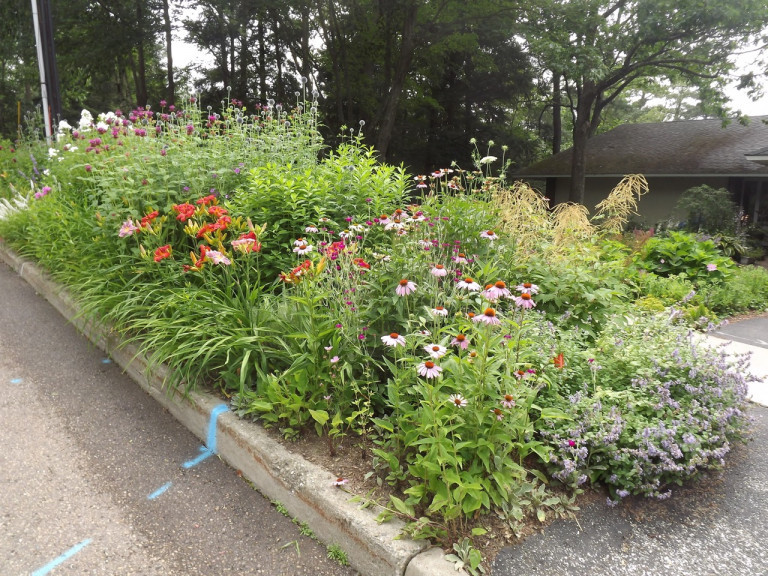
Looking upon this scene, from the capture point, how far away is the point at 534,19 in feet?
50.3

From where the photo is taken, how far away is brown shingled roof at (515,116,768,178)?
1627cm

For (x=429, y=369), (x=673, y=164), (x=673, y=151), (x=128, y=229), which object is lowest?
(x=429, y=369)

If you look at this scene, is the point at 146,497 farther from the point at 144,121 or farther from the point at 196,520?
the point at 144,121

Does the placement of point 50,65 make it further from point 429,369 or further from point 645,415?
point 645,415

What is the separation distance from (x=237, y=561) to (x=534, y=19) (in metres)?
16.7

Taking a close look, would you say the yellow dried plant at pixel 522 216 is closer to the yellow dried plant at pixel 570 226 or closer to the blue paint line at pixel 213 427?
the yellow dried plant at pixel 570 226

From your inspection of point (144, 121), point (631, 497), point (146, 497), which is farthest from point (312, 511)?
point (144, 121)

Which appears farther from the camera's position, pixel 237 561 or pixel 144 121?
pixel 144 121

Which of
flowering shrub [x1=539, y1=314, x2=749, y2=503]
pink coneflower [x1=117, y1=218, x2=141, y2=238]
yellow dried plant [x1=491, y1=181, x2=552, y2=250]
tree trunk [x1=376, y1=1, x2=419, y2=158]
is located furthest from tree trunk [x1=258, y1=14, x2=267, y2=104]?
flowering shrub [x1=539, y1=314, x2=749, y2=503]

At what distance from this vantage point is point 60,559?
216 cm

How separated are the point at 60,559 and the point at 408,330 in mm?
1798

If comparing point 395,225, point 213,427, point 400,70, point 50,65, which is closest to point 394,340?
point 395,225

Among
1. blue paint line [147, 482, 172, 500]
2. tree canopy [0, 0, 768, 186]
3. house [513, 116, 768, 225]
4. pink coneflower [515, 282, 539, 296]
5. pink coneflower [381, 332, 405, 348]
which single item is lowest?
blue paint line [147, 482, 172, 500]

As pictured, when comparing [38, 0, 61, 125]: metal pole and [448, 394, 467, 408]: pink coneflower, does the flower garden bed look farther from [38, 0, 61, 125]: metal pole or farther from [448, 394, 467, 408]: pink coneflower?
[38, 0, 61, 125]: metal pole
